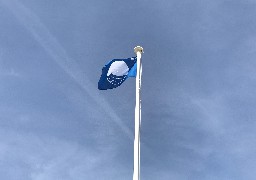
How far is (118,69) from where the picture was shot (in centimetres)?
1875

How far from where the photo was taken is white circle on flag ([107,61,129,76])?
18.7 meters

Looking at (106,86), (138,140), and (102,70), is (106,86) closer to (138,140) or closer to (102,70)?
(102,70)

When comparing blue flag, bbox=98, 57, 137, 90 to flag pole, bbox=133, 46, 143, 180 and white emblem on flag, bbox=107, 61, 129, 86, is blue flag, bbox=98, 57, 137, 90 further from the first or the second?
flag pole, bbox=133, 46, 143, 180

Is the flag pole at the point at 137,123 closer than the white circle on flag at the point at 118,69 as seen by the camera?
Yes

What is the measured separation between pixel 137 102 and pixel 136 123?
1168mm

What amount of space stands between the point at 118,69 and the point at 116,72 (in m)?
0.20

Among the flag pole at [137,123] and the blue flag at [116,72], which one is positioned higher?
the blue flag at [116,72]

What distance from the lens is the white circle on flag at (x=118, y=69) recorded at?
736 inches

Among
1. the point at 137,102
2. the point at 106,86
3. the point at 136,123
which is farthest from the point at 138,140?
the point at 106,86

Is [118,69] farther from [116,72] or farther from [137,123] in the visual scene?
[137,123]

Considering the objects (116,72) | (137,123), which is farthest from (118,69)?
(137,123)

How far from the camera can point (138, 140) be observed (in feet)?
49.6

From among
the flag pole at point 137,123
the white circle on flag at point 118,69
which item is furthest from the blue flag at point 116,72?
the flag pole at point 137,123

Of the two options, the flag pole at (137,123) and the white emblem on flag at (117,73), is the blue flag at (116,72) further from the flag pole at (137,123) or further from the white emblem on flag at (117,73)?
the flag pole at (137,123)
